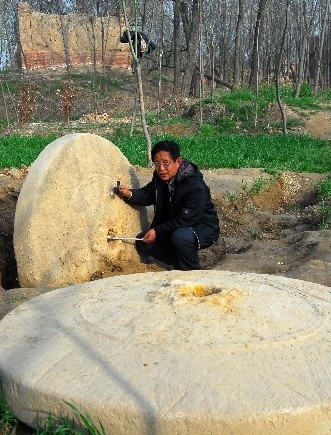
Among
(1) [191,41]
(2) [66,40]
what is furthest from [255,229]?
(2) [66,40]

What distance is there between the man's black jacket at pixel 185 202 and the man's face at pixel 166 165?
0.05 m

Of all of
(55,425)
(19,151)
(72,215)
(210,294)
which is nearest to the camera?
(55,425)

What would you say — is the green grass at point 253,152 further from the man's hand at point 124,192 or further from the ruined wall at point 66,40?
the ruined wall at point 66,40

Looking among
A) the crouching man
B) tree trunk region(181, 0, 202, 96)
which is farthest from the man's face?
tree trunk region(181, 0, 202, 96)

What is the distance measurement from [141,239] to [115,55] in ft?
75.0

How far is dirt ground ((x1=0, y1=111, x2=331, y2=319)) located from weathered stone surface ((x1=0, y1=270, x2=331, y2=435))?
1.09 meters

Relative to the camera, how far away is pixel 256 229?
282 inches

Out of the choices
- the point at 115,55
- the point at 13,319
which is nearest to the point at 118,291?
the point at 13,319

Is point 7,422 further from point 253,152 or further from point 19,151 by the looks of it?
point 253,152

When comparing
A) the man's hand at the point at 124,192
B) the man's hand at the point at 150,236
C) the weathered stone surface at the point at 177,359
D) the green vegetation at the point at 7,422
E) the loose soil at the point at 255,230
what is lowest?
the loose soil at the point at 255,230

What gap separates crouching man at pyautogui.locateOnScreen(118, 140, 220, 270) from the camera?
15.8 ft

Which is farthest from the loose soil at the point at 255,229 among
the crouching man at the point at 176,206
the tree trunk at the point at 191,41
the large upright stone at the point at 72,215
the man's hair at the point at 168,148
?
the tree trunk at the point at 191,41

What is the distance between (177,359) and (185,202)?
2515 millimetres

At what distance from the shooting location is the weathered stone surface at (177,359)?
2.21 m
